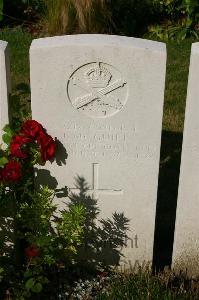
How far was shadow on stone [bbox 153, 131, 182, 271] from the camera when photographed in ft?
13.6

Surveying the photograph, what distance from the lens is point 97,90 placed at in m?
3.34

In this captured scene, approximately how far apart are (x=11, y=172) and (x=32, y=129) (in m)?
0.28

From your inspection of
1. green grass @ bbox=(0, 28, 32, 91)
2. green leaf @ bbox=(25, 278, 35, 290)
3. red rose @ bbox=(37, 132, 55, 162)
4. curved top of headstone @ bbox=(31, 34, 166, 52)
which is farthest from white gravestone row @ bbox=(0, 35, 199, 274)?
green grass @ bbox=(0, 28, 32, 91)

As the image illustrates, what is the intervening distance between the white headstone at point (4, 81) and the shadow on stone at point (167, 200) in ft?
4.67

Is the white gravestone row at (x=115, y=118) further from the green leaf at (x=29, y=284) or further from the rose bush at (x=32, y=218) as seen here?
the green leaf at (x=29, y=284)

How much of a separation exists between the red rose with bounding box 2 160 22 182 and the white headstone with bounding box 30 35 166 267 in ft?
1.02

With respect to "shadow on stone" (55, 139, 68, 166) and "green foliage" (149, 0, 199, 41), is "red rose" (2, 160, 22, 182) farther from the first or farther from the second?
"green foliage" (149, 0, 199, 41)

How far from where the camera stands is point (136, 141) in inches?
137

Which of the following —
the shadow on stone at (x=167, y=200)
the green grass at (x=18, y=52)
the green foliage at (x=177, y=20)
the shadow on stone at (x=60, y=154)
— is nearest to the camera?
the shadow on stone at (x=60, y=154)

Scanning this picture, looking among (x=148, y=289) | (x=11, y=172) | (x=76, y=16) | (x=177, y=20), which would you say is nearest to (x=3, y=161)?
(x=11, y=172)

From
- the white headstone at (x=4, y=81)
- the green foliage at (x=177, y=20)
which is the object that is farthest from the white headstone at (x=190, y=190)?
the green foliage at (x=177, y=20)

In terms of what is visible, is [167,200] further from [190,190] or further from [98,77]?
[98,77]

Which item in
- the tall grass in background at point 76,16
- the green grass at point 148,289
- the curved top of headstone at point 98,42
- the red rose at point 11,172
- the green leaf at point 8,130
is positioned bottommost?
the green grass at point 148,289

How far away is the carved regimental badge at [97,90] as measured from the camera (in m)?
3.28
